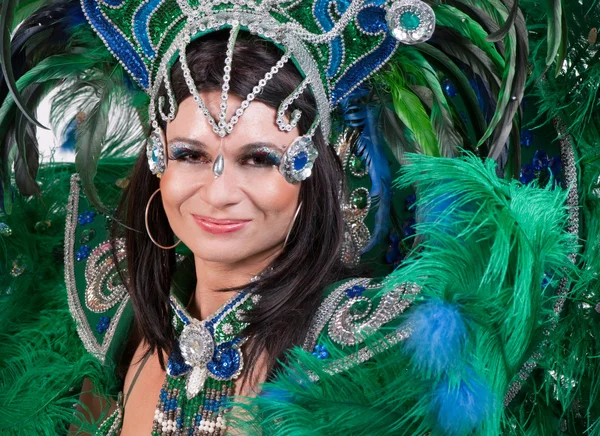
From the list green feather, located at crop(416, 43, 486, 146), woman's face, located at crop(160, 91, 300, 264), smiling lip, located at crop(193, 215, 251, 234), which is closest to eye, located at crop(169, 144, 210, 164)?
woman's face, located at crop(160, 91, 300, 264)

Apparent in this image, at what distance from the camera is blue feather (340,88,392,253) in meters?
2.43

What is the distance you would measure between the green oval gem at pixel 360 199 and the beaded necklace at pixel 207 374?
1.43 ft

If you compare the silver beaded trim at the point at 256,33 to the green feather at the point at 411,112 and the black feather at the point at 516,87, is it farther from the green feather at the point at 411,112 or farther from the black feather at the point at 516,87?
the black feather at the point at 516,87

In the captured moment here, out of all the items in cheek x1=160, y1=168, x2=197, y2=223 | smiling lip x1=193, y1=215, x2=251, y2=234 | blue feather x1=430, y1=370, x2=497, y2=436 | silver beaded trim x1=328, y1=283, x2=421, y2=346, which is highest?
cheek x1=160, y1=168, x2=197, y2=223

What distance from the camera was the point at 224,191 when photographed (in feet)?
6.58

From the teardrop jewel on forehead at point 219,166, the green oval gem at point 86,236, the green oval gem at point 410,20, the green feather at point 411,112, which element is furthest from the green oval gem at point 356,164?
the green oval gem at point 86,236

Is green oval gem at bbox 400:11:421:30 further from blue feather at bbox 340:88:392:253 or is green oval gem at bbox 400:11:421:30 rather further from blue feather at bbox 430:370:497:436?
blue feather at bbox 430:370:497:436

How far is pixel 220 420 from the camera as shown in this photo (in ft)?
6.95

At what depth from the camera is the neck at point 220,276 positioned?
2.17m

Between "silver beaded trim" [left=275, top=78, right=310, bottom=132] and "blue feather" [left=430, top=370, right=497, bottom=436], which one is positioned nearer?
"blue feather" [left=430, top=370, right=497, bottom=436]

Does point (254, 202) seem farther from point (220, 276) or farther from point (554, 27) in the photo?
point (554, 27)

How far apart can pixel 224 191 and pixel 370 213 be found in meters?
0.63

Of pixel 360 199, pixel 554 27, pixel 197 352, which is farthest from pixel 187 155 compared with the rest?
pixel 554 27

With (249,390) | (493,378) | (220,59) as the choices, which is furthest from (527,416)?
(220,59)
